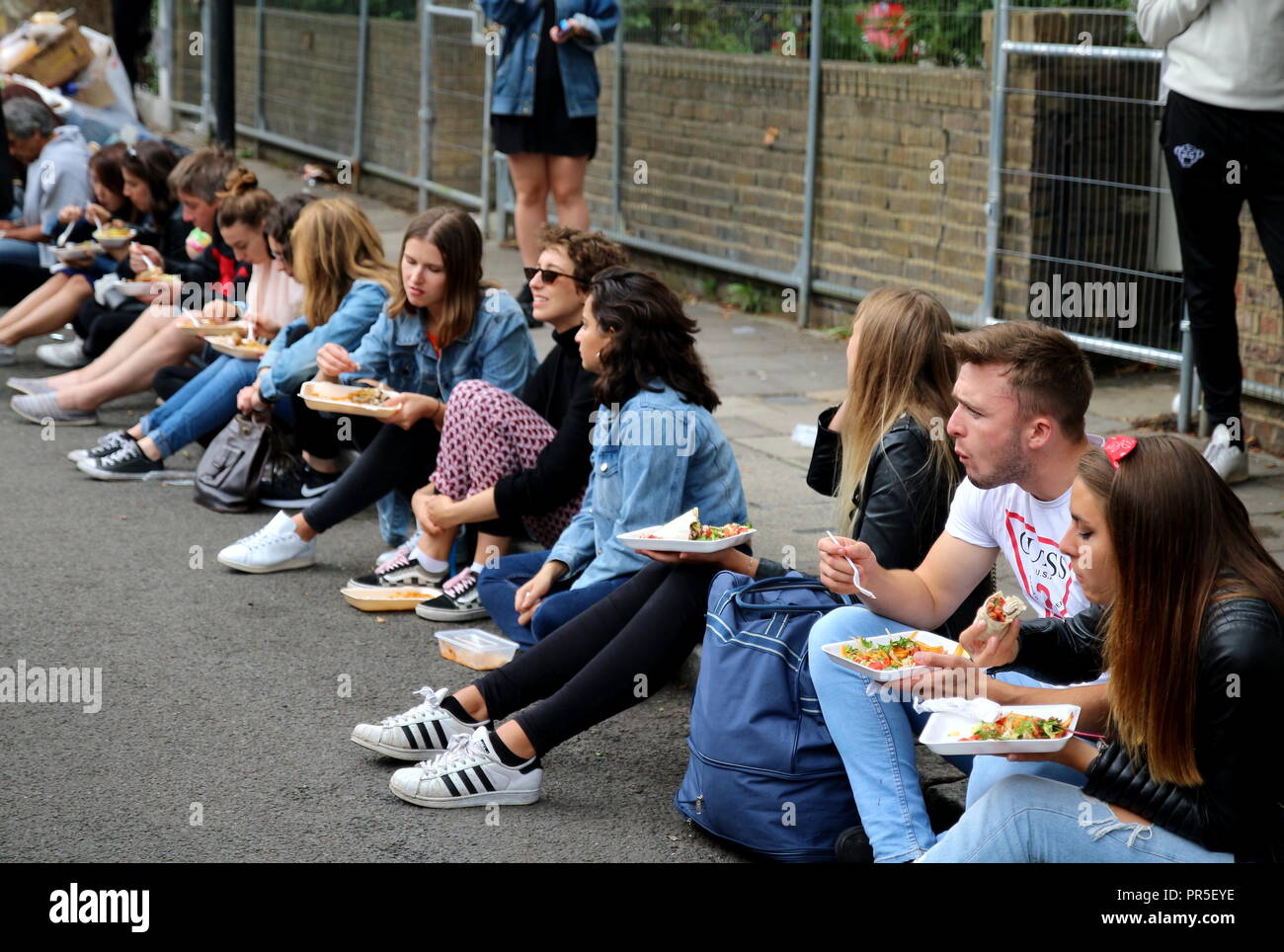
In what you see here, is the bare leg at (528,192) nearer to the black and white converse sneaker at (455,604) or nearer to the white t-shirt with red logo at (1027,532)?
the black and white converse sneaker at (455,604)

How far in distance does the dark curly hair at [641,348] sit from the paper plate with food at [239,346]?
2.66 meters

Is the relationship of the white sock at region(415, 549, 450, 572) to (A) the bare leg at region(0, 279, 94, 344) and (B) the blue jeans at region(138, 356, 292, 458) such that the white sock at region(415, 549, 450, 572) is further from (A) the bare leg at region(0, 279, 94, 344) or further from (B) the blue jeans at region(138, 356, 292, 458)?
(A) the bare leg at region(0, 279, 94, 344)

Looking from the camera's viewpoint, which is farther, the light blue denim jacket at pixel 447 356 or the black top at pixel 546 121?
the black top at pixel 546 121

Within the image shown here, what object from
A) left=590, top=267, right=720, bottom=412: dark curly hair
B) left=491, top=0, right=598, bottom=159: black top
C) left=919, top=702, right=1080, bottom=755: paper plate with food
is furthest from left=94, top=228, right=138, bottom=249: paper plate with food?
left=919, top=702, right=1080, bottom=755: paper plate with food

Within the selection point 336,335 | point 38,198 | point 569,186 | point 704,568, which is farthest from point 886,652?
point 38,198

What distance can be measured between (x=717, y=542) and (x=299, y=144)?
11696mm

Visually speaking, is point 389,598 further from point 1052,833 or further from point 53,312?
point 53,312

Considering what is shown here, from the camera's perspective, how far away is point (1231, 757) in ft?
9.12

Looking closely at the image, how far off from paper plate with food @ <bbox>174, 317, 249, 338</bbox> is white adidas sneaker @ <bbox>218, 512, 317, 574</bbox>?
1474 millimetres

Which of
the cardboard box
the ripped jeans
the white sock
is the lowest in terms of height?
the white sock

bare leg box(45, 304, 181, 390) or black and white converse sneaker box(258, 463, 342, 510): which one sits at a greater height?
bare leg box(45, 304, 181, 390)

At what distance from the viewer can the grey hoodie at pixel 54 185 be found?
949 centimetres

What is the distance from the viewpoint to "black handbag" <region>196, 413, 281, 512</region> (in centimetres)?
668

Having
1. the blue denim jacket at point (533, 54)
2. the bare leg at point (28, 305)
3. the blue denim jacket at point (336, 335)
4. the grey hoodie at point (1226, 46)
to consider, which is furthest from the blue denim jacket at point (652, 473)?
the bare leg at point (28, 305)
